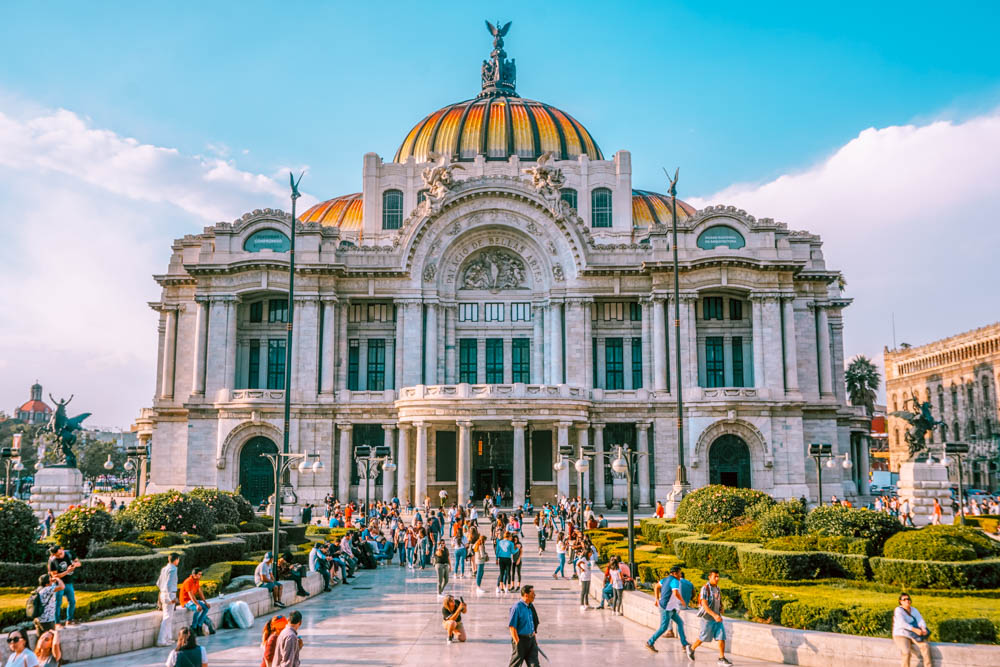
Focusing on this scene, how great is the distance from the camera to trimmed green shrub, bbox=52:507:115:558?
2342 cm

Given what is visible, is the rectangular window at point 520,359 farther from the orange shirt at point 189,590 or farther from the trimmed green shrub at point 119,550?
the orange shirt at point 189,590

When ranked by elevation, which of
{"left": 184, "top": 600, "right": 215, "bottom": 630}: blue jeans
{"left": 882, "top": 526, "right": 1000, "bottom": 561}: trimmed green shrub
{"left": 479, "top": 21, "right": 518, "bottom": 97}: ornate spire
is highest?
{"left": 479, "top": 21, "right": 518, "bottom": 97}: ornate spire

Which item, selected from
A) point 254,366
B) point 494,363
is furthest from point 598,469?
point 254,366

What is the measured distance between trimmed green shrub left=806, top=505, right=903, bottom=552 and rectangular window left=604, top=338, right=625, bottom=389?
118ft

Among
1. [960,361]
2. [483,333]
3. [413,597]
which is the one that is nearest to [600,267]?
[483,333]

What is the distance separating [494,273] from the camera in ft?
211

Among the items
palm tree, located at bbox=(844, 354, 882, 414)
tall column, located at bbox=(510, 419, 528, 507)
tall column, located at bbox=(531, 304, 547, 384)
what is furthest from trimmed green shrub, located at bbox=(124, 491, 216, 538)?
palm tree, located at bbox=(844, 354, 882, 414)

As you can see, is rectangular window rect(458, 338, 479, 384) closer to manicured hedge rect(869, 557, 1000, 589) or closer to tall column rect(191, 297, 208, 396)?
tall column rect(191, 297, 208, 396)

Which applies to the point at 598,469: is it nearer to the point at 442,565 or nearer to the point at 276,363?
the point at 276,363

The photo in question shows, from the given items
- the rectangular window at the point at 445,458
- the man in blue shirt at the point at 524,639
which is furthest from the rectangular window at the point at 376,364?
the man in blue shirt at the point at 524,639

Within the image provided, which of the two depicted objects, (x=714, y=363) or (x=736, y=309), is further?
(x=736, y=309)

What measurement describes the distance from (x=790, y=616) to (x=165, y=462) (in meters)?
52.9

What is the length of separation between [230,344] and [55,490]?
1199 inches

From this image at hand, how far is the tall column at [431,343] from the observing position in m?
61.2
